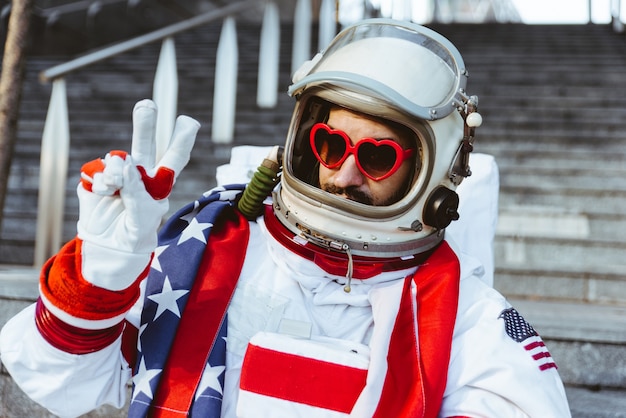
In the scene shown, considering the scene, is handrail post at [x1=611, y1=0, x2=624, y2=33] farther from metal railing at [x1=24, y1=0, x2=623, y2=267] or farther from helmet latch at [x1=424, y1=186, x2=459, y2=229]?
helmet latch at [x1=424, y1=186, x2=459, y2=229]

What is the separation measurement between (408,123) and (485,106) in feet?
13.3

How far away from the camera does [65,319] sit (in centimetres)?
126

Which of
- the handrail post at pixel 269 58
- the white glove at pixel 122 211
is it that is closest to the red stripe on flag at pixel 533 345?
the white glove at pixel 122 211

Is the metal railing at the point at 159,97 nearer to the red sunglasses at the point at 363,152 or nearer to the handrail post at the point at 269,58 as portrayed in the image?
the handrail post at the point at 269,58

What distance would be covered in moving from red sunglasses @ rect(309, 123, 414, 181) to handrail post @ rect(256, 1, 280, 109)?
3.69 meters

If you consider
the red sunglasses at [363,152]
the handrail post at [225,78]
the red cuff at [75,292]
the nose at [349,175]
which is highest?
the red sunglasses at [363,152]

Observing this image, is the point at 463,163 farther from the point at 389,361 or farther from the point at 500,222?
the point at 500,222

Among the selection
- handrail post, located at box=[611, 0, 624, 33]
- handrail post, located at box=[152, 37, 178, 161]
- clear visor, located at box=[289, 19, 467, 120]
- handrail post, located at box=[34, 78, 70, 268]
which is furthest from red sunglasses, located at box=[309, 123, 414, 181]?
handrail post, located at box=[611, 0, 624, 33]

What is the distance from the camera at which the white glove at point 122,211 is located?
120 cm

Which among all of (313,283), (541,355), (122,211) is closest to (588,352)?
(541,355)

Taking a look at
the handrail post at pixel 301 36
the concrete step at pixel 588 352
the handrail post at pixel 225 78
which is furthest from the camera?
the handrail post at pixel 301 36

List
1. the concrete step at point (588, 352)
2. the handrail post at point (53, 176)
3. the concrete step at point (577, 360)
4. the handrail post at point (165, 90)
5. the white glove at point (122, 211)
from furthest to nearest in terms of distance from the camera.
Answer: the handrail post at point (165, 90), the handrail post at point (53, 176), the concrete step at point (588, 352), the concrete step at point (577, 360), the white glove at point (122, 211)

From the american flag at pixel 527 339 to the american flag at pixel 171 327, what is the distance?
25.5 inches

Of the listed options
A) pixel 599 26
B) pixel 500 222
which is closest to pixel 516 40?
pixel 599 26
